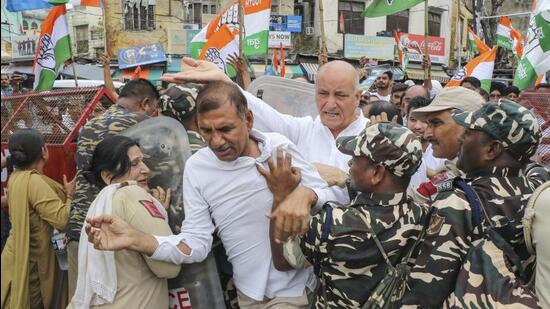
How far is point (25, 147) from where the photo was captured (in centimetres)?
354

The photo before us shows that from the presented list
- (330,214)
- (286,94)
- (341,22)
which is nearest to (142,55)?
(341,22)

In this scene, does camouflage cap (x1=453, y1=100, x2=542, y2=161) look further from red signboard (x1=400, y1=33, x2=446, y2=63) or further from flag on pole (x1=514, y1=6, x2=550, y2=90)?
red signboard (x1=400, y1=33, x2=446, y2=63)

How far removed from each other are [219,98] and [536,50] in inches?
205

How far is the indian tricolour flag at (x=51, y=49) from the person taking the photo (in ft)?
21.6

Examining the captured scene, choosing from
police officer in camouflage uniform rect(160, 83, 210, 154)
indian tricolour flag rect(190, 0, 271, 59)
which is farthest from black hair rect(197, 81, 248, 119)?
indian tricolour flag rect(190, 0, 271, 59)

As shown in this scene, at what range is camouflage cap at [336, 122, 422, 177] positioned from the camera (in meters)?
1.96

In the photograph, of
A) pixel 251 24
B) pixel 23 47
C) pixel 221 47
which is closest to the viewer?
pixel 221 47

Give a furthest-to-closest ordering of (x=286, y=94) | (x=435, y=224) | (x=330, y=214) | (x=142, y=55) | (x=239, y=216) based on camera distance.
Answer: (x=142, y=55)
(x=286, y=94)
(x=239, y=216)
(x=330, y=214)
(x=435, y=224)

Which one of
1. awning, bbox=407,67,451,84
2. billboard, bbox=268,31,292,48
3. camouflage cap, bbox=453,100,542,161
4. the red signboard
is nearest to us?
camouflage cap, bbox=453,100,542,161

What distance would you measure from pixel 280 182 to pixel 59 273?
2.67 metres

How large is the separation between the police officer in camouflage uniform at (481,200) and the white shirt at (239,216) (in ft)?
1.80

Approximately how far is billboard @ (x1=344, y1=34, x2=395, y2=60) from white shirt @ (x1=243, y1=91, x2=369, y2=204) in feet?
78.1

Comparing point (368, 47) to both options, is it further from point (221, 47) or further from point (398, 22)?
point (221, 47)

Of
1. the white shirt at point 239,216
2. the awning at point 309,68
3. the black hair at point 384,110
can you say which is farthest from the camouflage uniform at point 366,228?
the awning at point 309,68
